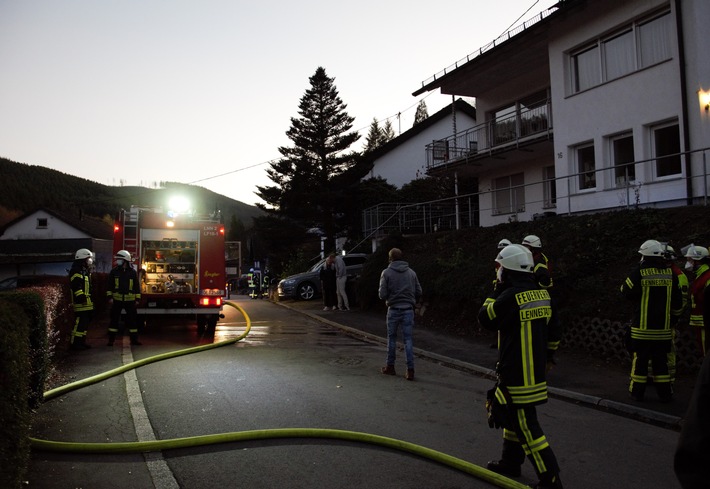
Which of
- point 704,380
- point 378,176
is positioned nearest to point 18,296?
point 704,380

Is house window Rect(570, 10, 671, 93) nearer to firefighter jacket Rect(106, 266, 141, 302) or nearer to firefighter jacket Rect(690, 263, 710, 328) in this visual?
firefighter jacket Rect(690, 263, 710, 328)

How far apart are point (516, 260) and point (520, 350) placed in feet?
2.15

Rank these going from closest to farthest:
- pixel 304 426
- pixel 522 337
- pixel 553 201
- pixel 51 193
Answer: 1. pixel 522 337
2. pixel 304 426
3. pixel 553 201
4. pixel 51 193

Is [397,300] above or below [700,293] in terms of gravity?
below

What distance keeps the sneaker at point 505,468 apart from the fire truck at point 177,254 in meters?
8.62

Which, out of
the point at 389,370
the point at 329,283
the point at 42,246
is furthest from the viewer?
the point at 42,246

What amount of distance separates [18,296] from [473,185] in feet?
70.4

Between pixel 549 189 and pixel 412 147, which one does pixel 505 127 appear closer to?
pixel 549 189

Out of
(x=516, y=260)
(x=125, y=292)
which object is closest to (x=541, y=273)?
(x=516, y=260)

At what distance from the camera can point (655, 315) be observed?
6336mm

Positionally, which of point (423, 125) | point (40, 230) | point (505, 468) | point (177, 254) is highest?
point (423, 125)

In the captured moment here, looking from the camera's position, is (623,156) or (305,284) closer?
(623,156)

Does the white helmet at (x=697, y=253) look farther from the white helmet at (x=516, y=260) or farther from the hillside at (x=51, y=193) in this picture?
the hillside at (x=51, y=193)

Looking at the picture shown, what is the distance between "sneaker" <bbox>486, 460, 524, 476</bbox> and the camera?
416 cm
